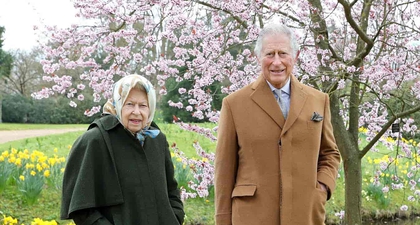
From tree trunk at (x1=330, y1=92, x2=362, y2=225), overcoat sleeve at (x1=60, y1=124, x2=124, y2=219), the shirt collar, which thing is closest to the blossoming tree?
tree trunk at (x1=330, y1=92, x2=362, y2=225)

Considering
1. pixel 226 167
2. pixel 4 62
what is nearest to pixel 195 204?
pixel 226 167

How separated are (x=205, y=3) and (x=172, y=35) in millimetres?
476

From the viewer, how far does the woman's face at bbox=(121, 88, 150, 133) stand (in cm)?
203

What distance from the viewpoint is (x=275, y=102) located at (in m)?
2.14

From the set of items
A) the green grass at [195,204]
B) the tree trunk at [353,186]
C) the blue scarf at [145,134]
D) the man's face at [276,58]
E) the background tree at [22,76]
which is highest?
the background tree at [22,76]

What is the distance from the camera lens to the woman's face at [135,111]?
2.03 meters

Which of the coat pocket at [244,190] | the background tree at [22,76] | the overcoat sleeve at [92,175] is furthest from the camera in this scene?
the background tree at [22,76]

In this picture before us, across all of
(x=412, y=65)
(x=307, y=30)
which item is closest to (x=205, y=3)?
(x=307, y=30)

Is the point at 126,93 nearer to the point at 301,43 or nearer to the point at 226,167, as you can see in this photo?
the point at 226,167

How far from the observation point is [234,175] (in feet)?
7.08

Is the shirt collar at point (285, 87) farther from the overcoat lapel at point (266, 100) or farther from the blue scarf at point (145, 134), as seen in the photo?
the blue scarf at point (145, 134)

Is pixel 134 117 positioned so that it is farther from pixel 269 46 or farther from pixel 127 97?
pixel 269 46

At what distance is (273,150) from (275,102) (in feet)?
0.71

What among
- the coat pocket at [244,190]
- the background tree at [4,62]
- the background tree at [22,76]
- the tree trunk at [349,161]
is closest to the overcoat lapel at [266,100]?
the coat pocket at [244,190]
